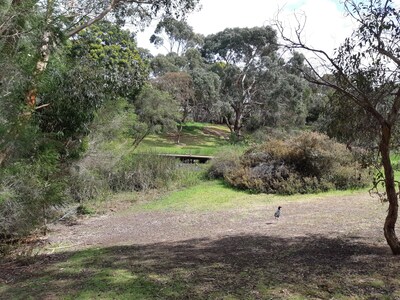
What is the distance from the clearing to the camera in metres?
4.50

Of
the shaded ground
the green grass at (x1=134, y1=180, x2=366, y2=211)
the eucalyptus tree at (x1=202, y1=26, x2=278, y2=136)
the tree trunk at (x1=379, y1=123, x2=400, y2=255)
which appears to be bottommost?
the green grass at (x1=134, y1=180, x2=366, y2=211)

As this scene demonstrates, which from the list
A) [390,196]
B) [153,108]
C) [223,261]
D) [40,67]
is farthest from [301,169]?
[153,108]

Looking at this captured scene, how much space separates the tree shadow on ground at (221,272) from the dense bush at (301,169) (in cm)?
723

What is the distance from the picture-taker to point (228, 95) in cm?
3925

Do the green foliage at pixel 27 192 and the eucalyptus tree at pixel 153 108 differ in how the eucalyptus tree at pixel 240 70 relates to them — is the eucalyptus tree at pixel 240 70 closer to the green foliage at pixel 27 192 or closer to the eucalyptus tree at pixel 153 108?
the eucalyptus tree at pixel 153 108

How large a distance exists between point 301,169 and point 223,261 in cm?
992

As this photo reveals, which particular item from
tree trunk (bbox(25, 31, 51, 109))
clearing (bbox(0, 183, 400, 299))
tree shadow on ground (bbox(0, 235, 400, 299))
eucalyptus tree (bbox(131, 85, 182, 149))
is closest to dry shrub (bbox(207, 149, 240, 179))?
clearing (bbox(0, 183, 400, 299))

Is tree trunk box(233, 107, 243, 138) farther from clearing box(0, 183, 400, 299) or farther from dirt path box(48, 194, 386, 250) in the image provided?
clearing box(0, 183, 400, 299)

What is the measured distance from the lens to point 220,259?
6012mm

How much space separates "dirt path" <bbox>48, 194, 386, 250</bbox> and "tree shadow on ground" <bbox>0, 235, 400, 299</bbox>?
0.90 m

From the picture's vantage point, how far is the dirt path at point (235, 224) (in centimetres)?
805

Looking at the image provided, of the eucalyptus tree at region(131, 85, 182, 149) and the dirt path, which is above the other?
the eucalyptus tree at region(131, 85, 182, 149)

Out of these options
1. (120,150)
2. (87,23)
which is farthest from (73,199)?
(87,23)

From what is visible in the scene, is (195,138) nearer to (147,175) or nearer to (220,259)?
(147,175)
